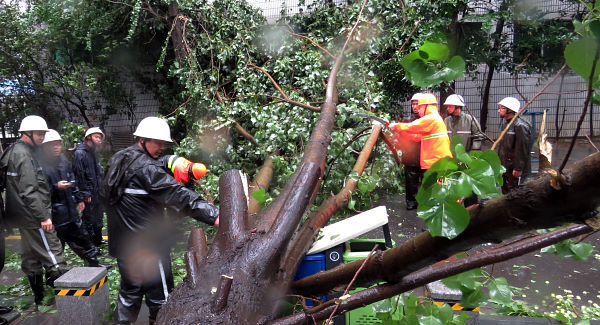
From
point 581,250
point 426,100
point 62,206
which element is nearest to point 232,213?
point 581,250

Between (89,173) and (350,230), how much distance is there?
415 cm

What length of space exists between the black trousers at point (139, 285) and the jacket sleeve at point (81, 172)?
7.43 ft

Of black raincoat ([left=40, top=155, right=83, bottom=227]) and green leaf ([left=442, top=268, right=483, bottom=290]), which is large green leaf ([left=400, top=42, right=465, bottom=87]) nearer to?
green leaf ([left=442, top=268, right=483, bottom=290])

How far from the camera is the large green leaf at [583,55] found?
821 mm

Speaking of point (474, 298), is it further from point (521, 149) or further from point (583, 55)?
point (521, 149)

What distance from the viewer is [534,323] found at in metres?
2.88

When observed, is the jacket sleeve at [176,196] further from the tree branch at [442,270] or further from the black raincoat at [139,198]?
the tree branch at [442,270]

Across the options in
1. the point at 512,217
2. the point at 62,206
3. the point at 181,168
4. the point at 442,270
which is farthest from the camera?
the point at 62,206

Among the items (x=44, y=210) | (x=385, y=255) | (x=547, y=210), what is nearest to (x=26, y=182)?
(x=44, y=210)

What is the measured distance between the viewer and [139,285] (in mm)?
3174

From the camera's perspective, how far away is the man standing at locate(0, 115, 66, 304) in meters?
3.73

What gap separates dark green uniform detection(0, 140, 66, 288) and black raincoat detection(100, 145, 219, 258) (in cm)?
110

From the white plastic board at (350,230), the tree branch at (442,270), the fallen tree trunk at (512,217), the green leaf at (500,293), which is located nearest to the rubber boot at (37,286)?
the white plastic board at (350,230)

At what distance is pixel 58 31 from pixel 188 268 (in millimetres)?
8193
